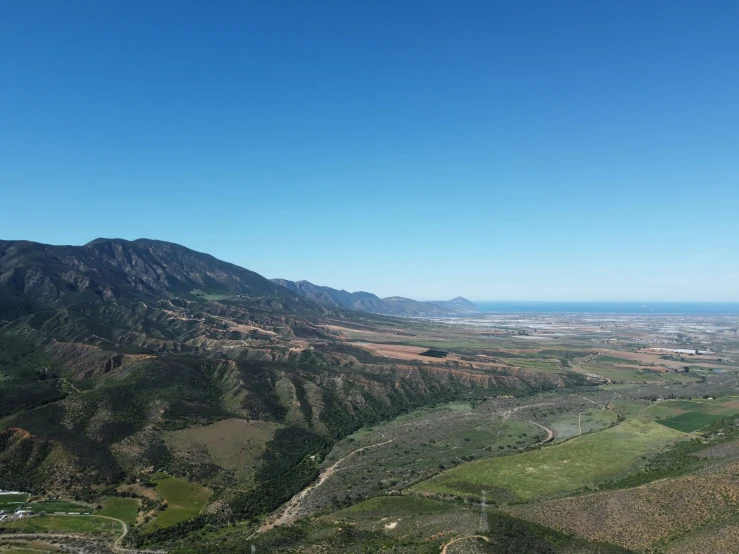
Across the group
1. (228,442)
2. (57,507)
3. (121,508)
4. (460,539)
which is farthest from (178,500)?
(460,539)

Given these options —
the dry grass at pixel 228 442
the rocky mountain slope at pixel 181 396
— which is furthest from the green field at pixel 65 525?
the dry grass at pixel 228 442

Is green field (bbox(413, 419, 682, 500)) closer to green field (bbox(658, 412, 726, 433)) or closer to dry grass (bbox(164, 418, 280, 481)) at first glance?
green field (bbox(658, 412, 726, 433))

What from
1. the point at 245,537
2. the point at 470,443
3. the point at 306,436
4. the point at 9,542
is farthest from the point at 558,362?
the point at 9,542

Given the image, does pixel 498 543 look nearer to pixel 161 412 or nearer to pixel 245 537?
pixel 245 537

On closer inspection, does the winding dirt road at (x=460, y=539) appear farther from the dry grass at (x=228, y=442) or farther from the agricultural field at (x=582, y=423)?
the agricultural field at (x=582, y=423)

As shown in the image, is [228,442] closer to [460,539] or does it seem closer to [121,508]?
[121,508]
